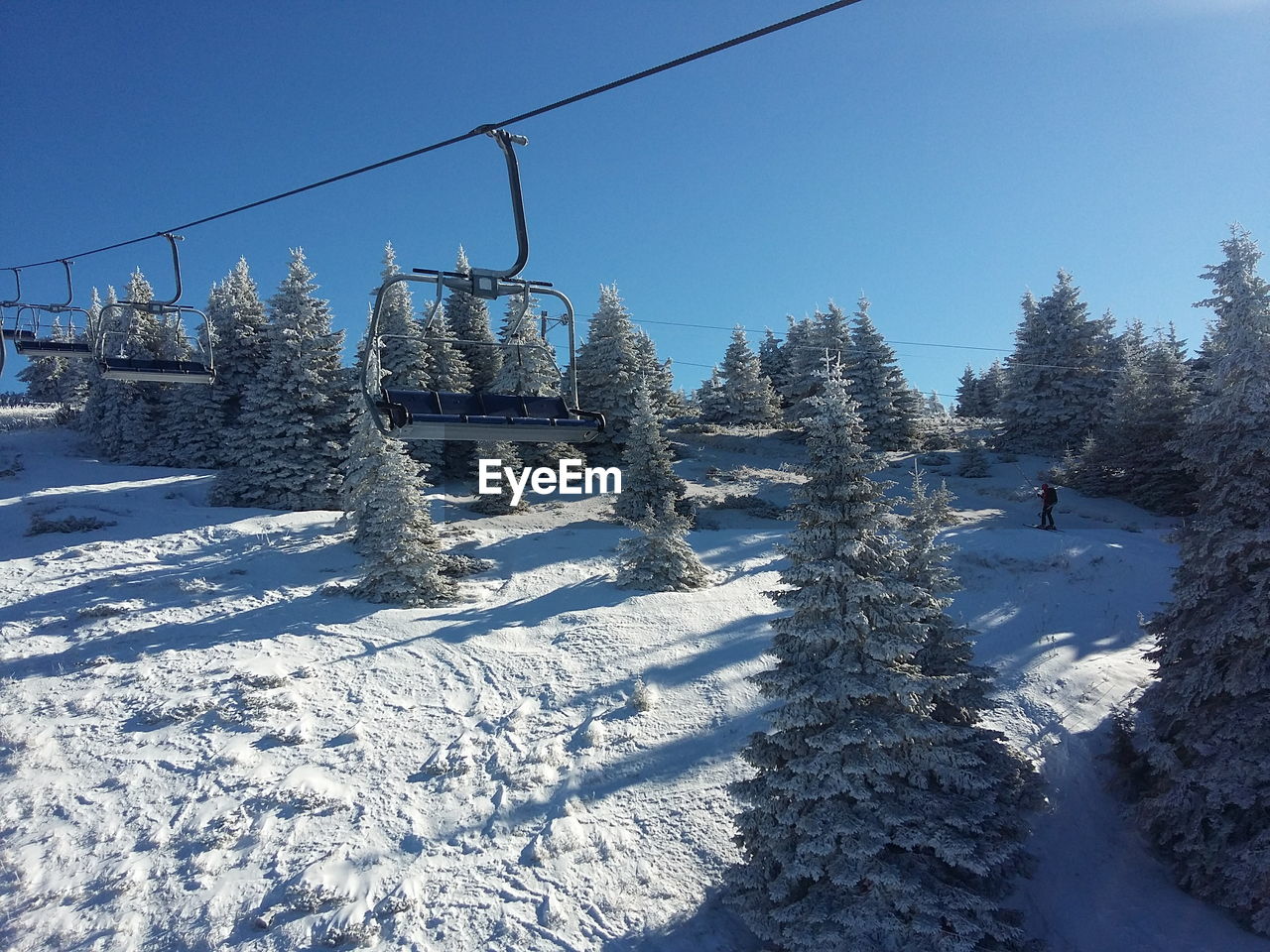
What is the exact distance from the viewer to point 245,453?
1115 inches

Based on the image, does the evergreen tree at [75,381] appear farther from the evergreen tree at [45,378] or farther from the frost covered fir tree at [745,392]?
the frost covered fir tree at [745,392]

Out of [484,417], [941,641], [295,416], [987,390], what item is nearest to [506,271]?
[484,417]

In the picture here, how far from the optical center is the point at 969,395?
66062 mm

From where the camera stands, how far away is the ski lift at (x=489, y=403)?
17.7ft

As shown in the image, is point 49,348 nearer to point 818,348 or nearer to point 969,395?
point 818,348

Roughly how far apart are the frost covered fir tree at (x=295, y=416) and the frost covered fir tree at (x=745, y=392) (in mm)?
25320

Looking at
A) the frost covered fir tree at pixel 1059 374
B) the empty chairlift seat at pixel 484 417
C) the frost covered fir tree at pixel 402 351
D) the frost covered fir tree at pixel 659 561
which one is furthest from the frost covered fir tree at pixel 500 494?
the frost covered fir tree at pixel 1059 374

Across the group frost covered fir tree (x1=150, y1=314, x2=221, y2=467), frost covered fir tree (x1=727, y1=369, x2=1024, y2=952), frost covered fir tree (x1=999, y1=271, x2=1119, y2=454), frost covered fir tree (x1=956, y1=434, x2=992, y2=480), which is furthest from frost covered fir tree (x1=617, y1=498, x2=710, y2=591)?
frost covered fir tree (x1=999, y1=271, x2=1119, y2=454)

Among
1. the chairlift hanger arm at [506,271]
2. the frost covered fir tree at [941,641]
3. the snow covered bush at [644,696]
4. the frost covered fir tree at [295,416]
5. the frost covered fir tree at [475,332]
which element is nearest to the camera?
the chairlift hanger arm at [506,271]

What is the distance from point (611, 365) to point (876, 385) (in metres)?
15.5

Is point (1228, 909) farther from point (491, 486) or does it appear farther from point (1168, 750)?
point (491, 486)

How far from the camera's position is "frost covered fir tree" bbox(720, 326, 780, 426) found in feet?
149

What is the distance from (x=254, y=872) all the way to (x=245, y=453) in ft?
76.9

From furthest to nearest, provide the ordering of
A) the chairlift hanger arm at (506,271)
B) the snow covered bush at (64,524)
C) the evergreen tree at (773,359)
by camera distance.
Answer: the evergreen tree at (773,359)
the snow covered bush at (64,524)
the chairlift hanger arm at (506,271)
